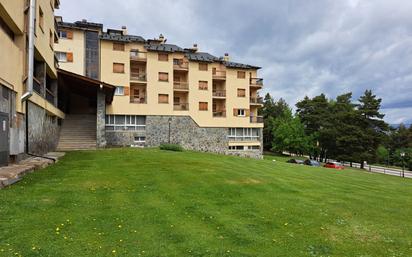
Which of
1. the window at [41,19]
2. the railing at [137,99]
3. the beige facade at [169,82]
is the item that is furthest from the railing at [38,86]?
the railing at [137,99]

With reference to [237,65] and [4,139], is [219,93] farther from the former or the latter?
[4,139]

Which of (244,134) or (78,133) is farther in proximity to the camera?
(244,134)

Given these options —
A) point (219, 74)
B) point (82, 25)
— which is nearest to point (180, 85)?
point (219, 74)

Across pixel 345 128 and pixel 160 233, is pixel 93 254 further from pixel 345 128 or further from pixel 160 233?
pixel 345 128

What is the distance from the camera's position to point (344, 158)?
5597 centimetres

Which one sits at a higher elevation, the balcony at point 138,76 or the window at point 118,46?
the window at point 118,46

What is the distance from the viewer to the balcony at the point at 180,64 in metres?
41.7

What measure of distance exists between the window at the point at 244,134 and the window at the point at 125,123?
1338 centimetres

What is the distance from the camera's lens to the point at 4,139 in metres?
12.0

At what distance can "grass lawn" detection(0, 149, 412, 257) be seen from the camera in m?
5.98

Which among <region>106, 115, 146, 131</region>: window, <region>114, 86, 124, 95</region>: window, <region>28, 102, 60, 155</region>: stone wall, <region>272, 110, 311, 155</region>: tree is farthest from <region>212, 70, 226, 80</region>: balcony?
<region>28, 102, 60, 155</region>: stone wall

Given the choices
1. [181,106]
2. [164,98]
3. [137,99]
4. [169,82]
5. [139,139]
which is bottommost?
[139,139]

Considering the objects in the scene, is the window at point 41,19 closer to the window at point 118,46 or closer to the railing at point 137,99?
the window at point 118,46

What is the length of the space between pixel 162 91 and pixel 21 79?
26.3 metres
